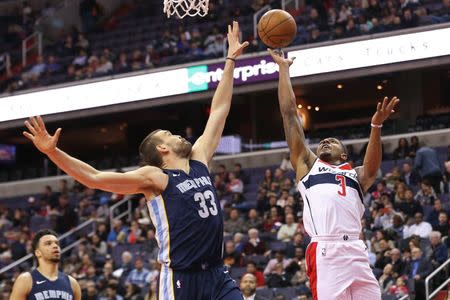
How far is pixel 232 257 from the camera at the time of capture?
16609 mm

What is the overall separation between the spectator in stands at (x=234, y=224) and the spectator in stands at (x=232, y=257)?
1414 mm

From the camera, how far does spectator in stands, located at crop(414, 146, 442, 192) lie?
1727 cm

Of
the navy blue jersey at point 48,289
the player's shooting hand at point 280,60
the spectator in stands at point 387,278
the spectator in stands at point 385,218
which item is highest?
the player's shooting hand at point 280,60

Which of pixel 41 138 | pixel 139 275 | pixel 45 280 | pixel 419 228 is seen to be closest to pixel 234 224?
pixel 139 275

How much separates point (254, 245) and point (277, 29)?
896 centimetres

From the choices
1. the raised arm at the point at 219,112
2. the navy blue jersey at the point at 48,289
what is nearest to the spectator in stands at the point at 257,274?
the navy blue jersey at the point at 48,289

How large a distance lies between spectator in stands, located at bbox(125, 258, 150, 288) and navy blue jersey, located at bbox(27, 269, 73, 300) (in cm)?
814

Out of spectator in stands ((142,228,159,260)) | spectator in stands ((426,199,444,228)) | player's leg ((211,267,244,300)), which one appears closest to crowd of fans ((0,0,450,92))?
spectator in stands ((142,228,159,260))

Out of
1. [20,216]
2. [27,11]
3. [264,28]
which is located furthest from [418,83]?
[264,28]

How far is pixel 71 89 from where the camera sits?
2509 centimetres

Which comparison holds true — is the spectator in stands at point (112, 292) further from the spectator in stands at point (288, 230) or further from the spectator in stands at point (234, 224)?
the spectator in stands at point (288, 230)

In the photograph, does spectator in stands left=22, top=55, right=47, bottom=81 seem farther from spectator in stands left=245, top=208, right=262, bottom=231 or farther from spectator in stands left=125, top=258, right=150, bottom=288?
spectator in stands left=125, top=258, right=150, bottom=288

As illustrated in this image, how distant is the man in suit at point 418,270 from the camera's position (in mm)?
13688

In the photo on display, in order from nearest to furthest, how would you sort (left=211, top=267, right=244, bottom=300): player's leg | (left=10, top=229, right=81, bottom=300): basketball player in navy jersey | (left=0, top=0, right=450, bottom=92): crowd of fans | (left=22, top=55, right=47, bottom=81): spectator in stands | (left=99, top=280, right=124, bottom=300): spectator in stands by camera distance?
1. (left=211, top=267, right=244, bottom=300): player's leg
2. (left=10, top=229, right=81, bottom=300): basketball player in navy jersey
3. (left=99, top=280, right=124, bottom=300): spectator in stands
4. (left=0, top=0, right=450, bottom=92): crowd of fans
5. (left=22, top=55, right=47, bottom=81): spectator in stands
